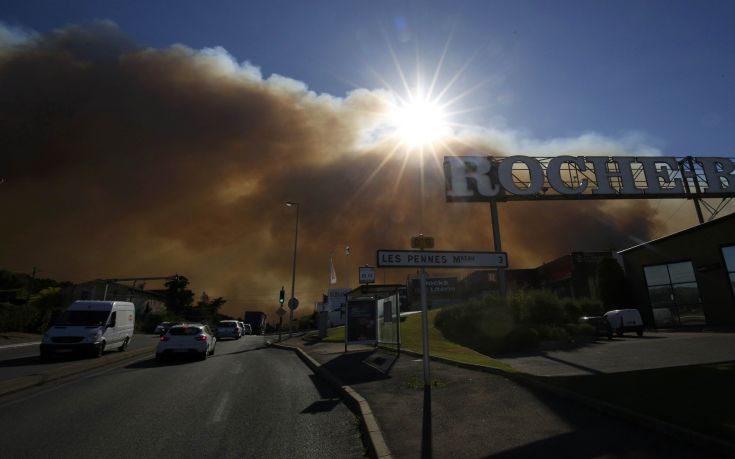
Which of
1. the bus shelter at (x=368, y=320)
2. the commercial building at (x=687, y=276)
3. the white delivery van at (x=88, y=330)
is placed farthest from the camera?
the commercial building at (x=687, y=276)

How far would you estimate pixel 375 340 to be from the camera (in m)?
19.1

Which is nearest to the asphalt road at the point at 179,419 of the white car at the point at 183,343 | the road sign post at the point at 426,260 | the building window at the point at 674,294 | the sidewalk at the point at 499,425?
the sidewalk at the point at 499,425

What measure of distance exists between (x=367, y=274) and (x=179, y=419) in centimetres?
1467

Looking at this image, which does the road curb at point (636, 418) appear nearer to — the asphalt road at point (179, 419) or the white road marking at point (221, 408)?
the asphalt road at point (179, 419)

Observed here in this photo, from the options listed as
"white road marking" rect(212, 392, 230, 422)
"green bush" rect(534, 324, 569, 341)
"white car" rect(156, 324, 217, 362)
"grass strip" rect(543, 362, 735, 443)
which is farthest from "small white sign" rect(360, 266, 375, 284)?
"grass strip" rect(543, 362, 735, 443)

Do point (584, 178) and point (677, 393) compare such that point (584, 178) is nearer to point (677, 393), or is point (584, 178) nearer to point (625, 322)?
point (625, 322)

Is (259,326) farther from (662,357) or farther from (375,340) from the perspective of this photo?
(662,357)

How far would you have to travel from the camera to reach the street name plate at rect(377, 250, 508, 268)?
7.98 metres

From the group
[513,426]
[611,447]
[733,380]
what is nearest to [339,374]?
[513,426]

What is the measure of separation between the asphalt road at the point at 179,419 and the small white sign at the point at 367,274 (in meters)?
9.87

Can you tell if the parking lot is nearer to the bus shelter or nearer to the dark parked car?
the bus shelter

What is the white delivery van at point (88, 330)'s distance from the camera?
14.7 meters

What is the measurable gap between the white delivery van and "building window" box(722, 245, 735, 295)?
33.5 meters

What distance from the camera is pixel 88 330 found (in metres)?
15.5
